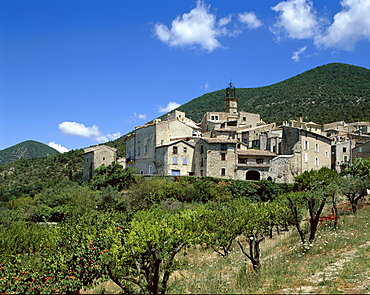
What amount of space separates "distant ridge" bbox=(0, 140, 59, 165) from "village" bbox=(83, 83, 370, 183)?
97.2 m

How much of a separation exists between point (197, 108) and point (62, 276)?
11939cm

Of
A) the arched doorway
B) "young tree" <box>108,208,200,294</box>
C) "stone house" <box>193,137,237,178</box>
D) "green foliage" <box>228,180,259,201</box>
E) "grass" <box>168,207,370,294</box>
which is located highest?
"stone house" <box>193,137,237,178</box>

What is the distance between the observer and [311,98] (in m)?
106

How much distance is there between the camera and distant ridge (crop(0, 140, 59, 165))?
139875 mm

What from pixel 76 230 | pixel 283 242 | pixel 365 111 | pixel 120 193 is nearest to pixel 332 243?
pixel 283 242

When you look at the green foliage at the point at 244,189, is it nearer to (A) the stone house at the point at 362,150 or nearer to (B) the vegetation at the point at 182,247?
(B) the vegetation at the point at 182,247

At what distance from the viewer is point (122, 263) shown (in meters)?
11.2

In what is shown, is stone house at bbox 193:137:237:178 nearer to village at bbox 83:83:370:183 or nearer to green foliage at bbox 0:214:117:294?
village at bbox 83:83:370:183

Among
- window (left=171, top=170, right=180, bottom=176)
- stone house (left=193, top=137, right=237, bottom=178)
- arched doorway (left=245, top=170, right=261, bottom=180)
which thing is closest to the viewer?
stone house (left=193, top=137, right=237, bottom=178)

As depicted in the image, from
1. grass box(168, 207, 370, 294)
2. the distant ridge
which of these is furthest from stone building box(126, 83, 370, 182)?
the distant ridge

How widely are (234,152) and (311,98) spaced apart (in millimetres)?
69640

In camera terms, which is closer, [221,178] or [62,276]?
[62,276]

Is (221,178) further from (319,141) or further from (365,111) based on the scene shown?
Answer: (365,111)

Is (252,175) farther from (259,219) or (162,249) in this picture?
(162,249)
